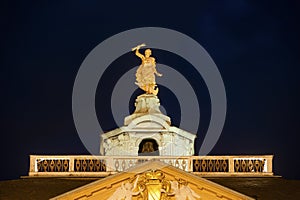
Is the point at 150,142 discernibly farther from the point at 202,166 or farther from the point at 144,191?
Answer: the point at 144,191

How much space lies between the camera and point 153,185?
2784 cm

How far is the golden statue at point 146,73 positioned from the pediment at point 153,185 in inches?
468

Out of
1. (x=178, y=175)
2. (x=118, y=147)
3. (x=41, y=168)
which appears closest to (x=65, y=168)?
(x=41, y=168)

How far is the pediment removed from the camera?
91.1 ft

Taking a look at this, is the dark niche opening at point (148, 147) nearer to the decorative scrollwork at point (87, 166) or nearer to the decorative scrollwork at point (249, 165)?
the decorative scrollwork at point (87, 166)

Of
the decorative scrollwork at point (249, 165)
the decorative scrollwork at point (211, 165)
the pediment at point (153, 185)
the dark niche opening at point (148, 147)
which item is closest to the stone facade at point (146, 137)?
the dark niche opening at point (148, 147)

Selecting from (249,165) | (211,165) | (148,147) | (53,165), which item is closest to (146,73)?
(148,147)

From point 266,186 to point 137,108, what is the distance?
36.5ft

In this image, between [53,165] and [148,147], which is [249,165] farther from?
[53,165]

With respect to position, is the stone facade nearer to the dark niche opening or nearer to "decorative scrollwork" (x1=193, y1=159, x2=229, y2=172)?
the dark niche opening

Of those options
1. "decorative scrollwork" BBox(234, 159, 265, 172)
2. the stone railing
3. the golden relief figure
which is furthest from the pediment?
"decorative scrollwork" BBox(234, 159, 265, 172)

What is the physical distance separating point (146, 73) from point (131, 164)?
7.22m

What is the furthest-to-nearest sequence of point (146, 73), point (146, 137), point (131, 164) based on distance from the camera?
point (146, 73)
point (146, 137)
point (131, 164)

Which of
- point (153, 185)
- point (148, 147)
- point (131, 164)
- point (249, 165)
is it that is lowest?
point (153, 185)
